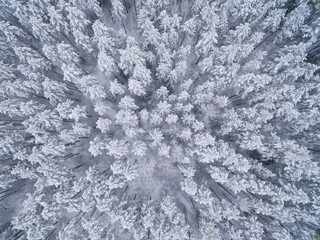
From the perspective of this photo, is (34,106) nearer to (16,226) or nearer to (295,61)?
(16,226)

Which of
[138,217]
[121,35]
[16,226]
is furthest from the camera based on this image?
[121,35]

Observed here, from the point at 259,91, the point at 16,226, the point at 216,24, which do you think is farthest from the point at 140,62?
the point at 16,226

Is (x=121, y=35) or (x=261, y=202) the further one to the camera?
(x=121, y=35)

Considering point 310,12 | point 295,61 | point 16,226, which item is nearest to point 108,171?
point 16,226

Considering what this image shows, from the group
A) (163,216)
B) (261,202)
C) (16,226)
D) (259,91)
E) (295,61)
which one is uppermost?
(295,61)

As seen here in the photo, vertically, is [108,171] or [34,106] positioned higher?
[34,106]

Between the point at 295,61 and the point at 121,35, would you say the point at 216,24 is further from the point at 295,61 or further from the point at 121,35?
the point at 121,35

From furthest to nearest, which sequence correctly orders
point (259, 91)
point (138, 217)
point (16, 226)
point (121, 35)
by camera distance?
point (121, 35) → point (259, 91) → point (138, 217) → point (16, 226)
